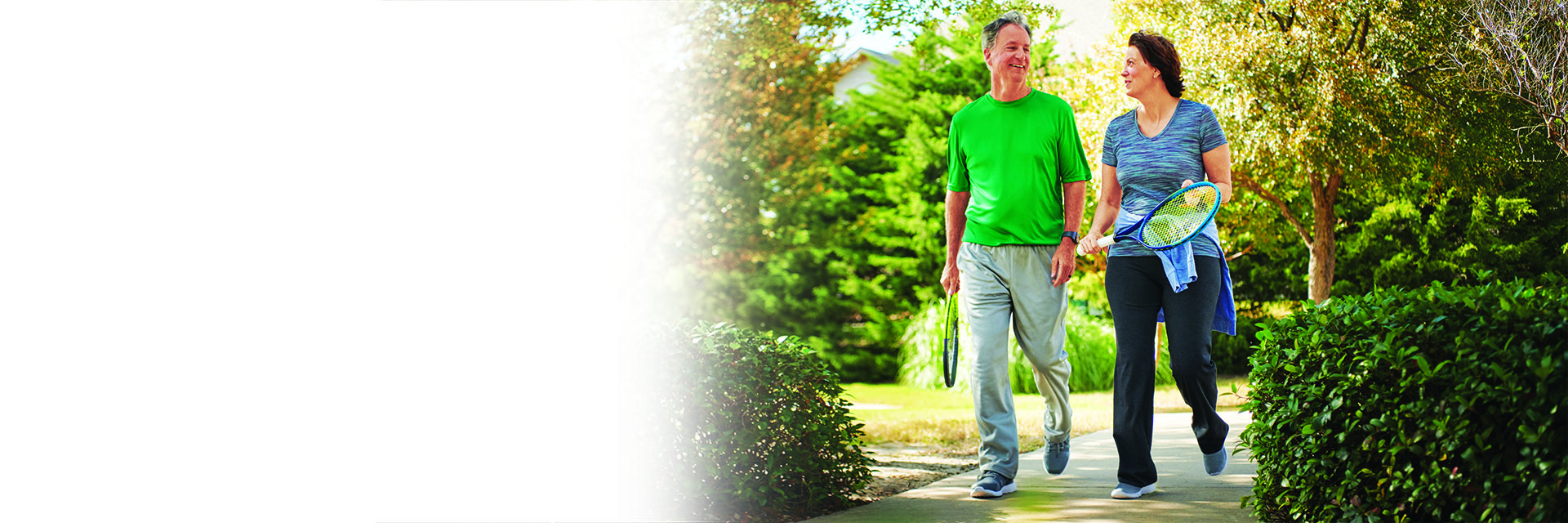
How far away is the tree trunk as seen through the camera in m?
9.47

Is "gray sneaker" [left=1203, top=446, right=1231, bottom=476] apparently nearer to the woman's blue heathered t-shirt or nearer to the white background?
the woman's blue heathered t-shirt

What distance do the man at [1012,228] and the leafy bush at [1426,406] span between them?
85 cm

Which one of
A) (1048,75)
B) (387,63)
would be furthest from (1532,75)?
(387,63)

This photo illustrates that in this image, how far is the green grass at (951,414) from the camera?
598 cm

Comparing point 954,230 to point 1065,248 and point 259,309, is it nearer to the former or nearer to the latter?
point 1065,248

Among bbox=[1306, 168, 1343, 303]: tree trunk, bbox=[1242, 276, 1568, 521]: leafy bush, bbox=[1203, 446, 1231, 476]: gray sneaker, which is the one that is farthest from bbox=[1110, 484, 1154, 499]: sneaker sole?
bbox=[1306, 168, 1343, 303]: tree trunk

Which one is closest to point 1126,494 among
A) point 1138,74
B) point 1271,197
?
point 1138,74

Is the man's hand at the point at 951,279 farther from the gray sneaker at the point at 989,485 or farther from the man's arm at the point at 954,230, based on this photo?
the gray sneaker at the point at 989,485

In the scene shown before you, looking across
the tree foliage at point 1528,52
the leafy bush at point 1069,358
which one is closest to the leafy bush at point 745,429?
the tree foliage at point 1528,52

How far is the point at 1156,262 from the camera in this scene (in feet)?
10.3

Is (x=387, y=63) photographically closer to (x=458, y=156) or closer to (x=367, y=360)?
(x=458, y=156)

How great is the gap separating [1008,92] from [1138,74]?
1.29 feet

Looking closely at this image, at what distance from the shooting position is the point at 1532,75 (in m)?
6.68

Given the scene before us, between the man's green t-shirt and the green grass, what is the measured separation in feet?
2.33
